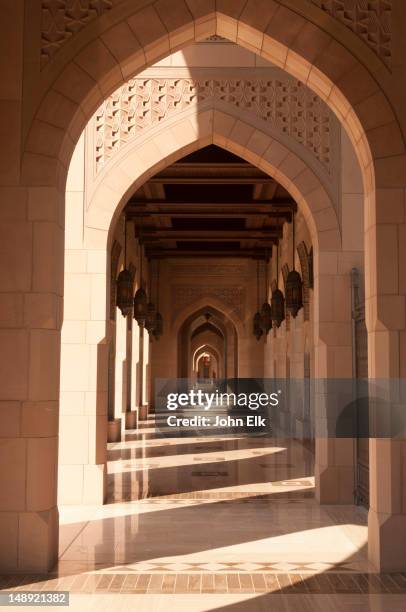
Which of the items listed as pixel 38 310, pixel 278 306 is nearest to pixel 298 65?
pixel 38 310

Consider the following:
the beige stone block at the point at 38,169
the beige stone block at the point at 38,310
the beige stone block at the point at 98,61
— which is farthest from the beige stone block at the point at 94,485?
the beige stone block at the point at 98,61

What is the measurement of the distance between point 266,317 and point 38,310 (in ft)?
38.8

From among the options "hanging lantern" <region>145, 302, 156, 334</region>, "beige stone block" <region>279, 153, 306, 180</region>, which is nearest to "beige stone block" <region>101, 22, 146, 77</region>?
"beige stone block" <region>279, 153, 306, 180</region>

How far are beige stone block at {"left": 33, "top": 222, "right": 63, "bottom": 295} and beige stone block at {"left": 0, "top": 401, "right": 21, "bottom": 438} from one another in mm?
734

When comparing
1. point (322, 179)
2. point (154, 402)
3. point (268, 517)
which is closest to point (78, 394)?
point (268, 517)

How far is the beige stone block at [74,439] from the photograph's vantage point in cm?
736

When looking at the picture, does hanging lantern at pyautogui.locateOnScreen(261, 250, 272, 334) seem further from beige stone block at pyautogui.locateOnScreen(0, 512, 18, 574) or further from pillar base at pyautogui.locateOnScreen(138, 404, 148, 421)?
beige stone block at pyautogui.locateOnScreen(0, 512, 18, 574)

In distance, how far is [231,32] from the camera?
530 cm

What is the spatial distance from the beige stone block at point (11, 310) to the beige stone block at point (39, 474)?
2.39 feet

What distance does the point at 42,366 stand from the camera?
4.74 meters

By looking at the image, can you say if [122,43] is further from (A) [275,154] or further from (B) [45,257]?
(A) [275,154]

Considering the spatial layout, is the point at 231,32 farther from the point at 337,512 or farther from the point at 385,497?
the point at 337,512

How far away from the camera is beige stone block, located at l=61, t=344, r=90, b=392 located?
7.39 metres

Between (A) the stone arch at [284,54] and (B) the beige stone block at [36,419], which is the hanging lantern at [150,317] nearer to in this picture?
(A) the stone arch at [284,54]
